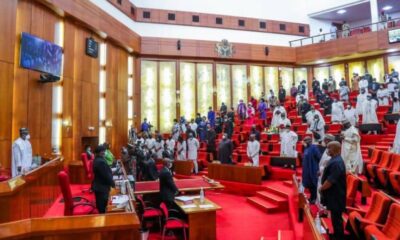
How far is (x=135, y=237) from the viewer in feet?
8.85

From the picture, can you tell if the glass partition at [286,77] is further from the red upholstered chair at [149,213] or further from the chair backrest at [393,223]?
the chair backrest at [393,223]

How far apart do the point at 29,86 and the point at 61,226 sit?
789cm

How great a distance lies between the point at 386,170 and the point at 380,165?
27.5 inches

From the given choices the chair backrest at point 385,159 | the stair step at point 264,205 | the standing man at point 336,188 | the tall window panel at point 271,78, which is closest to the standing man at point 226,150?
the stair step at point 264,205

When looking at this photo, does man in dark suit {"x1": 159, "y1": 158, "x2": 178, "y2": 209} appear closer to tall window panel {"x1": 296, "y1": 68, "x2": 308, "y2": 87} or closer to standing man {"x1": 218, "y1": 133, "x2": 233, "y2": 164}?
standing man {"x1": 218, "y1": 133, "x2": 233, "y2": 164}

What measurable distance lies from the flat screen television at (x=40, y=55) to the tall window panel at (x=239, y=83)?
1052cm

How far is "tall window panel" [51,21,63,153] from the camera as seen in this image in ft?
34.4

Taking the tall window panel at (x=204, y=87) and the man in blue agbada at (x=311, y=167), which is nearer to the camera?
the man in blue agbada at (x=311, y=167)

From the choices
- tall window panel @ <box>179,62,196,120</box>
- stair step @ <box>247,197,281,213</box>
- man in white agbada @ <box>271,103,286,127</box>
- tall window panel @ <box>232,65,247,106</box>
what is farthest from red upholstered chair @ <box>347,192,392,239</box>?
tall window panel @ <box>232,65,247,106</box>

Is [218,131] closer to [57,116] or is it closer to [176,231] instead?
[57,116]

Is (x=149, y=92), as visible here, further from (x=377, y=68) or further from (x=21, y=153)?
(x=377, y=68)

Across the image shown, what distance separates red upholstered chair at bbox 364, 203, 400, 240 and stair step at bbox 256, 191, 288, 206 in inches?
135

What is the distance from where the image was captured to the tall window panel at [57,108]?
10484 mm

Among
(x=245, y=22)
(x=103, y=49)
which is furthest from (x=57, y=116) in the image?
(x=245, y=22)
